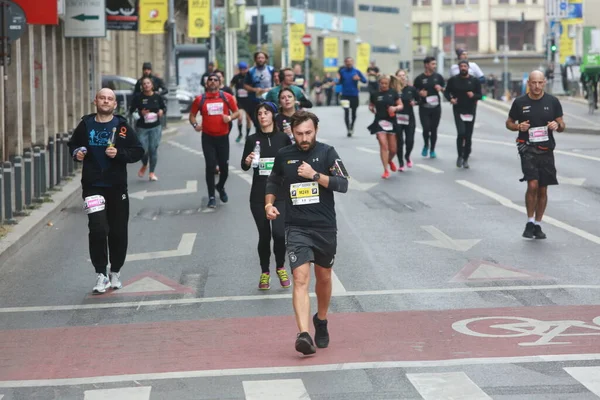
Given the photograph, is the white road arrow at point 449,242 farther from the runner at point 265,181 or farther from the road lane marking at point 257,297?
the runner at point 265,181

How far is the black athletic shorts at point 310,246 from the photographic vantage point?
378 inches

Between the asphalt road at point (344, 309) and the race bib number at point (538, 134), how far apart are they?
1173mm

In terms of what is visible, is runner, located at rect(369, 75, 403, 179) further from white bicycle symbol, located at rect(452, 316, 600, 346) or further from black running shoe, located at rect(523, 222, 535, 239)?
white bicycle symbol, located at rect(452, 316, 600, 346)

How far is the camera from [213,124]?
1948 cm

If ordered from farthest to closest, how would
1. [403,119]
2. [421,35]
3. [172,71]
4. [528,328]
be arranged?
[421,35] → [172,71] → [403,119] → [528,328]

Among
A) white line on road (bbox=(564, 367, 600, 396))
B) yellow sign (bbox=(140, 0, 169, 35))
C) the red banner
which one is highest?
yellow sign (bbox=(140, 0, 169, 35))

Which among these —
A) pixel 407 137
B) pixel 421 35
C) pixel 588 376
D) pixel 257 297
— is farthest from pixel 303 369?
pixel 421 35

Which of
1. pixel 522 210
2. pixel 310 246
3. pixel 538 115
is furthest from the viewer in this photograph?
pixel 522 210

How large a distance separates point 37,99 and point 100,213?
18533 mm

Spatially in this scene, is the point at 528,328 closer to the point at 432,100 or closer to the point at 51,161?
the point at 51,161

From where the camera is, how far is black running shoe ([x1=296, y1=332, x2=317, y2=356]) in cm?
915

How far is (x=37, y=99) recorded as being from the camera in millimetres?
30516

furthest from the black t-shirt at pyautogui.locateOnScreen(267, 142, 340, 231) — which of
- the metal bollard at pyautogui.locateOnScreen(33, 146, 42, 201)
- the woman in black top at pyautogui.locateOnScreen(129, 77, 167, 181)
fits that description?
the woman in black top at pyautogui.locateOnScreen(129, 77, 167, 181)

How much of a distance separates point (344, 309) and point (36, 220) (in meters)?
7.48
